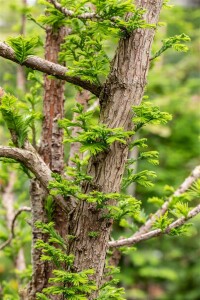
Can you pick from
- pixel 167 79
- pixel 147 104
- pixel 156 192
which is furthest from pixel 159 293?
pixel 147 104

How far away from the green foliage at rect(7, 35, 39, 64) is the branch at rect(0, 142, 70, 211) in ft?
1.17

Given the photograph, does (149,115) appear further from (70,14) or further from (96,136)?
(70,14)

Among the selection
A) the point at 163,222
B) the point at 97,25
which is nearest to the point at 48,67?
the point at 97,25

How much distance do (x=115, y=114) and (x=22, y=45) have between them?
452 mm

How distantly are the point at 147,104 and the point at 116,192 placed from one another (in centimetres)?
39

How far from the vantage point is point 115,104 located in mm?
1947

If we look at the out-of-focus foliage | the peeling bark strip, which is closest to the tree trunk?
the peeling bark strip

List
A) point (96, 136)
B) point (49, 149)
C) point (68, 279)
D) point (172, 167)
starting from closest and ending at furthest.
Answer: point (96, 136), point (68, 279), point (49, 149), point (172, 167)

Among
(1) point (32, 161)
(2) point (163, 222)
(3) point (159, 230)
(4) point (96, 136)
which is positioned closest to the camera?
(4) point (96, 136)

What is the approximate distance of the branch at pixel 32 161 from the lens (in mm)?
1919

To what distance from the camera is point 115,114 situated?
1.94 meters

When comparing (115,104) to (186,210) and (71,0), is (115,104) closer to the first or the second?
(71,0)

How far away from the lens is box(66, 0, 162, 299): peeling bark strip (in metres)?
1.93

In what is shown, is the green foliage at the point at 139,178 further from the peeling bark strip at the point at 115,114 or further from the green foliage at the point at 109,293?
the green foliage at the point at 109,293
